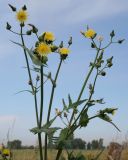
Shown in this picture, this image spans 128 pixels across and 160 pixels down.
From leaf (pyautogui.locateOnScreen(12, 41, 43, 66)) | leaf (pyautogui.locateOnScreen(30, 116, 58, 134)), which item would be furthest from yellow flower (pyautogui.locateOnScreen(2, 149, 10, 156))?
leaf (pyautogui.locateOnScreen(12, 41, 43, 66))

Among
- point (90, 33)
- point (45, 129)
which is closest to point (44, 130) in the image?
point (45, 129)

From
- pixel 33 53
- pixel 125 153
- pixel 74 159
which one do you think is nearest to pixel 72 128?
pixel 74 159

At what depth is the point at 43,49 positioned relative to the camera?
2865 millimetres

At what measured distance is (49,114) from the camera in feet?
9.65

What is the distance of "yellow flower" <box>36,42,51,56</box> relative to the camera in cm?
287

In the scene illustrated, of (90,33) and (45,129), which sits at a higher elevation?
(90,33)

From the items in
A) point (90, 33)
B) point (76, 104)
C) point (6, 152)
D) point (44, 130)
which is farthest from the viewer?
point (6, 152)

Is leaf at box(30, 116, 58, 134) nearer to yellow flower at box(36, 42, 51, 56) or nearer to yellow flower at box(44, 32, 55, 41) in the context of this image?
yellow flower at box(36, 42, 51, 56)

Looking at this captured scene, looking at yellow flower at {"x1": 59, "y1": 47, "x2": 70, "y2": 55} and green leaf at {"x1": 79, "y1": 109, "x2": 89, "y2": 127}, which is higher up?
yellow flower at {"x1": 59, "y1": 47, "x2": 70, "y2": 55}

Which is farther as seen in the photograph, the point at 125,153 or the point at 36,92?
the point at 125,153

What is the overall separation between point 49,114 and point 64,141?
210mm

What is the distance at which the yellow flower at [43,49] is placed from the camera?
2867mm

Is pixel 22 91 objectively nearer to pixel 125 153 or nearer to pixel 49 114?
pixel 49 114

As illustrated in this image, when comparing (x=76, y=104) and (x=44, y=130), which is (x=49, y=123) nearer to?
(x=44, y=130)
